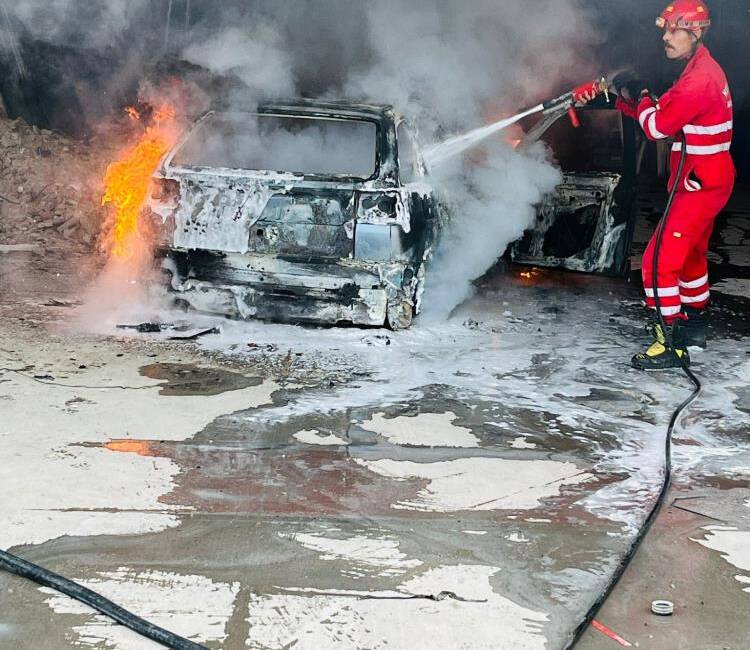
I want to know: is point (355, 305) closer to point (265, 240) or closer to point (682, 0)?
point (265, 240)

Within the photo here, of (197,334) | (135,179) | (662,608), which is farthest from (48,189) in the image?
(662,608)

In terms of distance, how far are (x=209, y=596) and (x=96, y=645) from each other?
452mm

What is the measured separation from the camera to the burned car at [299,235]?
6.96m

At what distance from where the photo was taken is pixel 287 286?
23.3 feet

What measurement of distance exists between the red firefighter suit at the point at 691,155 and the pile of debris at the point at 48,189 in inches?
229

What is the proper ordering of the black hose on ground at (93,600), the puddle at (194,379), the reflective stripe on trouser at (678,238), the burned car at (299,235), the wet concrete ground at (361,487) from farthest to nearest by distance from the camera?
the burned car at (299,235), the reflective stripe on trouser at (678,238), the puddle at (194,379), the wet concrete ground at (361,487), the black hose on ground at (93,600)

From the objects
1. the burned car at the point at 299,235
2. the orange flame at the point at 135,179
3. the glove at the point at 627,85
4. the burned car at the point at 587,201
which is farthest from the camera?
the burned car at the point at 587,201

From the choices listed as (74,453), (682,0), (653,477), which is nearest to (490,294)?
(682,0)

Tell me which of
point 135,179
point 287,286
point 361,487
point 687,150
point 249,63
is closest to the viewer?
point 361,487

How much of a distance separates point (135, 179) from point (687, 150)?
12.5 ft

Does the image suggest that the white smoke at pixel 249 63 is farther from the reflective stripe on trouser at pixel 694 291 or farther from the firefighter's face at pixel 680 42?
the reflective stripe on trouser at pixel 694 291

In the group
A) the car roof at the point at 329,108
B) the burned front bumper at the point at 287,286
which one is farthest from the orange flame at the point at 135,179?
the car roof at the point at 329,108

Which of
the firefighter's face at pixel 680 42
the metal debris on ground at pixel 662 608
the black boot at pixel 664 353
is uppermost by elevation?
the firefighter's face at pixel 680 42

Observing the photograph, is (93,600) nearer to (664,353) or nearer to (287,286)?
(287,286)
